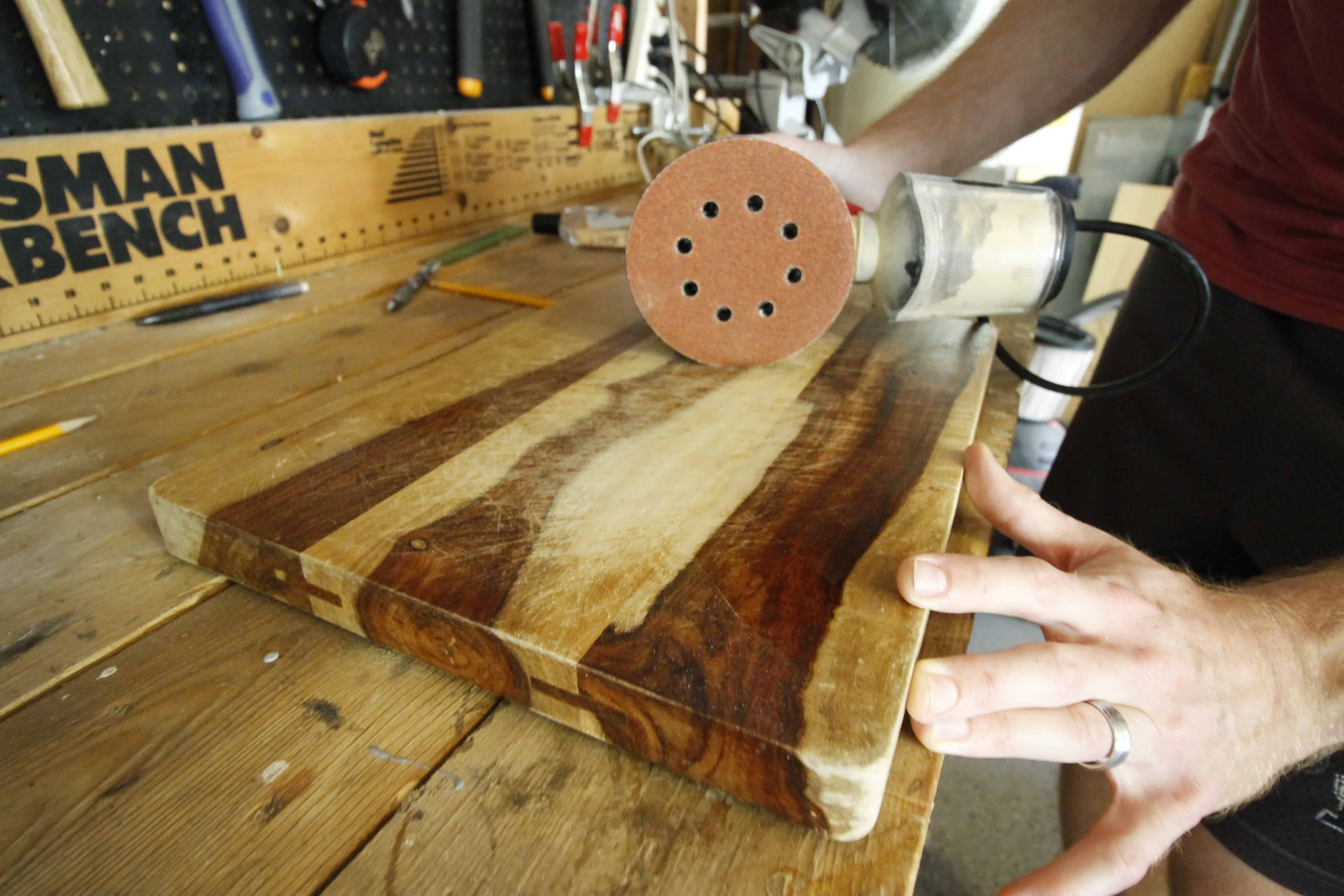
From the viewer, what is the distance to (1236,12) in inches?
92.9

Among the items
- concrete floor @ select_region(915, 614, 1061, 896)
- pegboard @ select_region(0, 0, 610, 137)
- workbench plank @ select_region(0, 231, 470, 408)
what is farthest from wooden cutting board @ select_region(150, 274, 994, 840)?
concrete floor @ select_region(915, 614, 1061, 896)

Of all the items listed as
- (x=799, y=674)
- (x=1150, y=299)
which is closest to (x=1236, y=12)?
(x=1150, y=299)

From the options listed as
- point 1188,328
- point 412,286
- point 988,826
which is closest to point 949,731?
point 1188,328

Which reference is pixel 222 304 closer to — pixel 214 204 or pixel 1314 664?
pixel 214 204

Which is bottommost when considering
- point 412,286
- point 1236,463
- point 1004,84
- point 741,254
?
point 1236,463

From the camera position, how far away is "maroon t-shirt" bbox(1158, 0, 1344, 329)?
0.60 meters

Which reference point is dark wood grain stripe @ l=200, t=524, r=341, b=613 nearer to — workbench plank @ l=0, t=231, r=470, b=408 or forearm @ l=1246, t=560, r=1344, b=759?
workbench plank @ l=0, t=231, r=470, b=408

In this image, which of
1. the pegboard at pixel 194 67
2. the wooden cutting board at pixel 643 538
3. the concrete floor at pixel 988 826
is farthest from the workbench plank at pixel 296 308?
the concrete floor at pixel 988 826

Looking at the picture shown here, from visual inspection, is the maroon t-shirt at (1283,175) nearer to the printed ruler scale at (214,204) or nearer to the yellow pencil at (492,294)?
the yellow pencil at (492,294)

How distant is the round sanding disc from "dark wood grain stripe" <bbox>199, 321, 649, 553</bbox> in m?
0.13

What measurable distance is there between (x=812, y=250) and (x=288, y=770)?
53 cm

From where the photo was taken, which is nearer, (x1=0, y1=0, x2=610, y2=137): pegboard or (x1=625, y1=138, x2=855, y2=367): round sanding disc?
(x1=625, y1=138, x2=855, y2=367): round sanding disc

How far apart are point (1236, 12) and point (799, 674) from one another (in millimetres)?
3132

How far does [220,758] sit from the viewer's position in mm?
354
